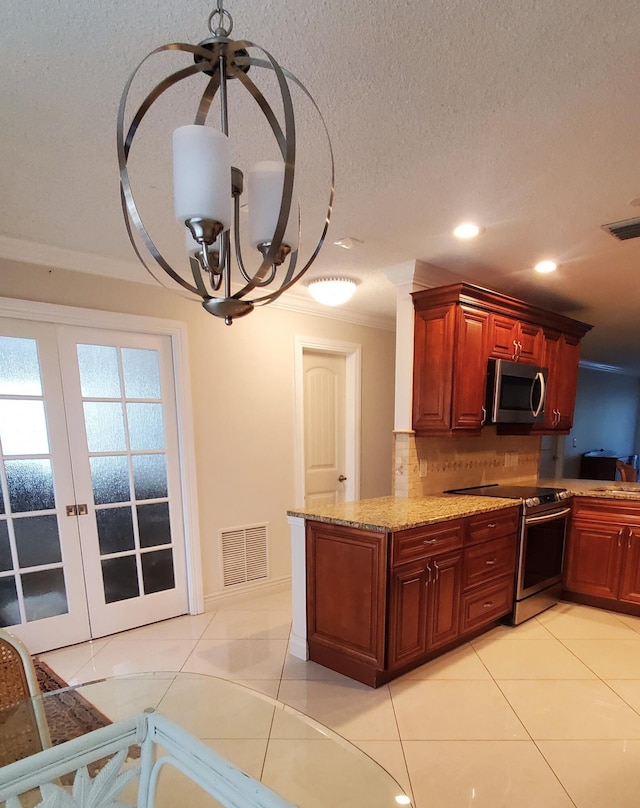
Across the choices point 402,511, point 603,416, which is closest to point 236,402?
point 402,511

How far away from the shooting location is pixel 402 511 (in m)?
2.45

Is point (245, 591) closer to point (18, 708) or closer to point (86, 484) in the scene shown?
point (86, 484)

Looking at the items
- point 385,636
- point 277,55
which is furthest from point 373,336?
point 277,55

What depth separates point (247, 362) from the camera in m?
3.37

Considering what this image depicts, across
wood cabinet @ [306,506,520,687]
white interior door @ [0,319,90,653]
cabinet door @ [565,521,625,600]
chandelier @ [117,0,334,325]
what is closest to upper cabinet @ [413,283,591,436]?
wood cabinet @ [306,506,520,687]

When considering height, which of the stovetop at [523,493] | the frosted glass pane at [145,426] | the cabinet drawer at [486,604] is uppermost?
Result: the frosted glass pane at [145,426]

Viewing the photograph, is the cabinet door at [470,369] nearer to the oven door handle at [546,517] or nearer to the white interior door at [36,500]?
the oven door handle at [546,517]

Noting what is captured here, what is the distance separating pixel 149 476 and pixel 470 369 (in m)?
2.37

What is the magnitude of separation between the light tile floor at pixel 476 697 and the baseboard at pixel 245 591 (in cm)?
13

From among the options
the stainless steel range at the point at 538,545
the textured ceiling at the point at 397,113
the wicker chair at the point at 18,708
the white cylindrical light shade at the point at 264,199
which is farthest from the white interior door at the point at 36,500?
the stainless steel range at the point at 538,545

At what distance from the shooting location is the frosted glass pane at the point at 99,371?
270cm

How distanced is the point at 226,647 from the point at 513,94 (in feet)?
10.1

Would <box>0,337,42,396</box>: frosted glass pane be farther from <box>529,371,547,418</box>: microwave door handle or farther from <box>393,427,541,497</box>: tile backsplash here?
<box>529,371,547,418</box>: microwave door handle

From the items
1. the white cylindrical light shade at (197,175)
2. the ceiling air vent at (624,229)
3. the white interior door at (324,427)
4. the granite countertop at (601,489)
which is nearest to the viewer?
the white cylindrical light shade at (197,175)
